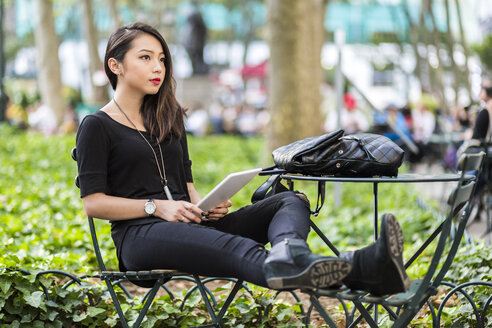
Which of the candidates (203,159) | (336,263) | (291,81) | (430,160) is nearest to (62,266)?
(336,263)

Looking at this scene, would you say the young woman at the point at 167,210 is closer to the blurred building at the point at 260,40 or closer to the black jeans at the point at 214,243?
the black jeans at the point at 214,243

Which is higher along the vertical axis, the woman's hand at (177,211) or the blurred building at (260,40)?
the blurred building at (260,40)

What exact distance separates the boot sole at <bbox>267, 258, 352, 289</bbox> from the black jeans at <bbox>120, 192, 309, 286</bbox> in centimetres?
16

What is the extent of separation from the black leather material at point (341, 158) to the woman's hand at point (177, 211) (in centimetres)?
48

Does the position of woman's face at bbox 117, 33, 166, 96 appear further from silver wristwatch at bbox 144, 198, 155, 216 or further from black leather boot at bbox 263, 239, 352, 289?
black leather boot at bbox 263, 239, 352, 289

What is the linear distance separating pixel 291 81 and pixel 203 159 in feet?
15.0

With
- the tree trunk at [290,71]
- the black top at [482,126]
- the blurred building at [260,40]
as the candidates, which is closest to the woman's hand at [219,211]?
the black top at [482,126]

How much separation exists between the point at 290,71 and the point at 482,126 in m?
4.02

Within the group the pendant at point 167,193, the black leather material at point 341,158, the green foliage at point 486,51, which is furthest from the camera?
the green foliage at point 486,51

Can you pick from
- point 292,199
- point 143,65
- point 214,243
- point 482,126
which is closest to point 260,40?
point 482,126

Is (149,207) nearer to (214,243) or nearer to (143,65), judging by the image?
(214,243)

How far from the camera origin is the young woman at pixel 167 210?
111 inches

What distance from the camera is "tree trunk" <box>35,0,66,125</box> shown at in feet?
74.9

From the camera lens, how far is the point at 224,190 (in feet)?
11.0
